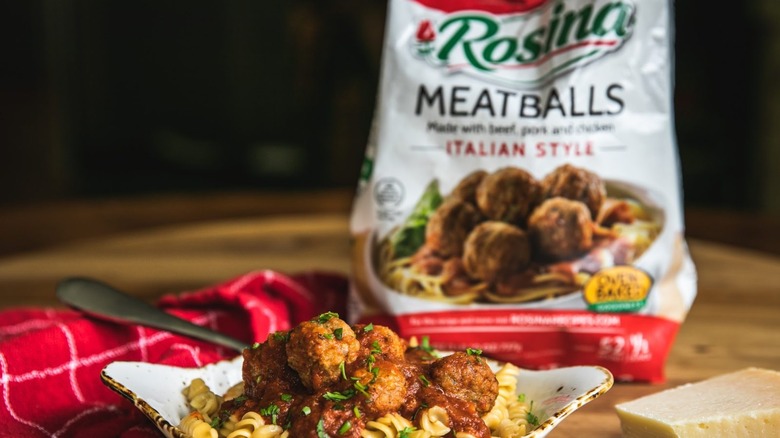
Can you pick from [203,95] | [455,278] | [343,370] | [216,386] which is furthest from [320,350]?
[203,95]

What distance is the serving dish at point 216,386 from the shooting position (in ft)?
4.42

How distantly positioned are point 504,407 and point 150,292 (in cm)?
123

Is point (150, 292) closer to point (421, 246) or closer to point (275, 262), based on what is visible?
point (275, 262)

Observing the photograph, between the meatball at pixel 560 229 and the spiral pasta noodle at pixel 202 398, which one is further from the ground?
the meatball at pixel 560 229

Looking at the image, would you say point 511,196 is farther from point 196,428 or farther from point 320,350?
point 196,428

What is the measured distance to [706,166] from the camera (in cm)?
531

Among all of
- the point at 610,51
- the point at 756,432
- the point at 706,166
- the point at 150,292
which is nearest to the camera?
the point at 756,432

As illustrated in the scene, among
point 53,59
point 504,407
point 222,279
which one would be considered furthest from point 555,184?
point 53,59

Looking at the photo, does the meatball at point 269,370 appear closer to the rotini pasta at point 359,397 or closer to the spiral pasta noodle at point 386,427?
the rotini pasta at point 359,397

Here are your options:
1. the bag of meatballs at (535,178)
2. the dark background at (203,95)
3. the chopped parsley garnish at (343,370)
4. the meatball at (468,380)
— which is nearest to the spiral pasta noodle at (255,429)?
the chopped parsley garnish at (343,370)

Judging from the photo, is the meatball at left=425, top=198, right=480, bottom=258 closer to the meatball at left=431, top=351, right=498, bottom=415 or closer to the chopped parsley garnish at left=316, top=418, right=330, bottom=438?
the meatball at left=431, top=351, right=498, bottom=415

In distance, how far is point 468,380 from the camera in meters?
1.36

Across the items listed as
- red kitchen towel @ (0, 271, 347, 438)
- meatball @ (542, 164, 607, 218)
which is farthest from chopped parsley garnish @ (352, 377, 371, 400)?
meatball @ (542, 164, 607, 218)

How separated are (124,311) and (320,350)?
65 cm
